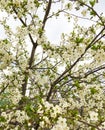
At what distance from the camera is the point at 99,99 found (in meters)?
7.45

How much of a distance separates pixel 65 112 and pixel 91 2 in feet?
7.60

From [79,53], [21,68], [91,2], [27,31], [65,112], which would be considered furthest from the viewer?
[21,68]

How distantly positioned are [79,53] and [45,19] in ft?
6.41

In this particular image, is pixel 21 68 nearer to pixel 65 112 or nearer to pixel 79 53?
pixel 79 53

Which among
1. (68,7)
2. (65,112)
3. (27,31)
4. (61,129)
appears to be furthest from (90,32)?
(61,129)

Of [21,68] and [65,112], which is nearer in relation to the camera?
[65,112]

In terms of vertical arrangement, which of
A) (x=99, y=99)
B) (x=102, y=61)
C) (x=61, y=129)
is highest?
(x=102, y=61)

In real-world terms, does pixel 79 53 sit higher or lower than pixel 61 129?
higher

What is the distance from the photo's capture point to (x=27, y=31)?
27.3 feet

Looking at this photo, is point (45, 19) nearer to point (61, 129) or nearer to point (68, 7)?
point (68, 7)

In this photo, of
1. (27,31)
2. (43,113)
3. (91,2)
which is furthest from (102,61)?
(43,113)

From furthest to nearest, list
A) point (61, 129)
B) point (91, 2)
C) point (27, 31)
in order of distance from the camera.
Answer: point (27, 31) < point (91, 2) < point (61, 129)

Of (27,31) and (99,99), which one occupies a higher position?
(27,31)

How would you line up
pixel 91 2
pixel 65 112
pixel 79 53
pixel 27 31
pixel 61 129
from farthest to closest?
1. pixel 27 31
2. pixel 79 53
3. pixel 91 2
4. pixel 65 112
5. pixel 61 129
